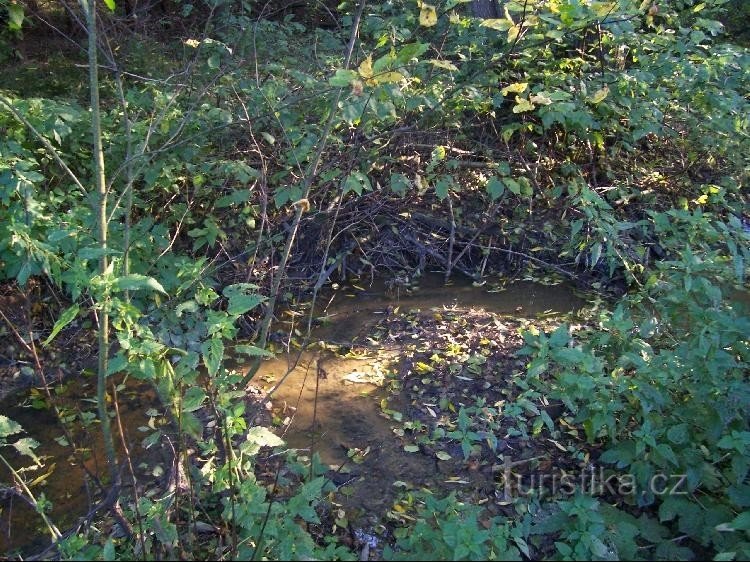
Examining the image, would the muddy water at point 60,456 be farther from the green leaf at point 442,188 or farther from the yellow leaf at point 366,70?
the green leaf at point 442,188

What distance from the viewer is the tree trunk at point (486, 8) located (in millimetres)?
6602

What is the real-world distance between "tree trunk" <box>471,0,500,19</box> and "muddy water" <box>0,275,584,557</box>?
3.16m

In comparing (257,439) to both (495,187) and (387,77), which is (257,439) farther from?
(495,187)

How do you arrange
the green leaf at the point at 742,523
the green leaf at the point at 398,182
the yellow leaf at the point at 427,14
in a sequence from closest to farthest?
1. the green leaf at the point at 742,523
2. the yellow leaf at the point at 427,14
3. the green leaf at the point at 398,182

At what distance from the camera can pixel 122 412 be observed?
3836 mm

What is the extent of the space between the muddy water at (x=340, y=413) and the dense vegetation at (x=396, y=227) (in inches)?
7.2

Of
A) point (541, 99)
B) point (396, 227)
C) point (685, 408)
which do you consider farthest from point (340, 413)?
point (541, 99)

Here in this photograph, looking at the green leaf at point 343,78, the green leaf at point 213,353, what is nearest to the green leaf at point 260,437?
the green leaf at point 213,353

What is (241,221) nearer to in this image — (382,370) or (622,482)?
(382,370)

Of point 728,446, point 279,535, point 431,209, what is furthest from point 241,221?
point 728,446

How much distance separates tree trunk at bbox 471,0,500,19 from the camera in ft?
21.7

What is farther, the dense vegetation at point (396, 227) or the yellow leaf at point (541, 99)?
the yellow leaf at point (541, 99)

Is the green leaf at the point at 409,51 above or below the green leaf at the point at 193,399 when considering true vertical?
above

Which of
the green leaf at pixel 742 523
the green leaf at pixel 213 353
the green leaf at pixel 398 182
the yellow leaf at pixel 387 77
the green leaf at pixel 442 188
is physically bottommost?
the green leaf at pixel 742 523
